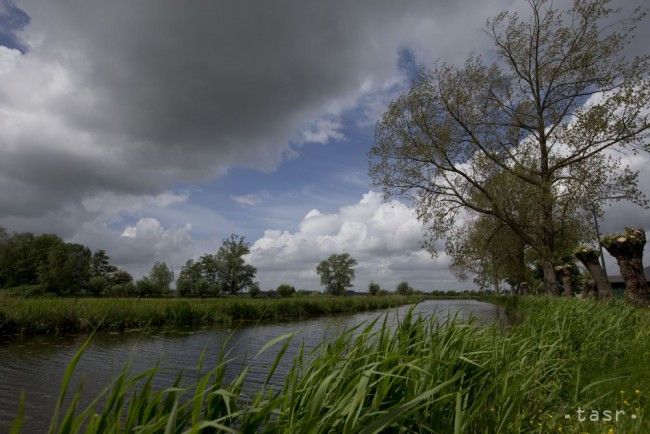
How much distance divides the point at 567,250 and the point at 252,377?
20.2 meters

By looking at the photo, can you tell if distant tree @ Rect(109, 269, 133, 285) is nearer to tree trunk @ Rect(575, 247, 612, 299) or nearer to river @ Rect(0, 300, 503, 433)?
river @ Rect(0, 300, 503, 433)

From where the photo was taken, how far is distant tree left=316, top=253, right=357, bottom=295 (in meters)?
110

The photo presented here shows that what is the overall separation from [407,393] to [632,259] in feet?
61.1

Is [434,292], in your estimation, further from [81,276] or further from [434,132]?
[434,132]

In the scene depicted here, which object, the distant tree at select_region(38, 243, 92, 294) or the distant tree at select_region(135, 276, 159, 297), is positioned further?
the distant tree at select_region(38, 243, 92, 294)

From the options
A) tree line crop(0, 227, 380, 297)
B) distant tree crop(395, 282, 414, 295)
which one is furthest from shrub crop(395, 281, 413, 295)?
tree line crop(0, 227, 380, 297)

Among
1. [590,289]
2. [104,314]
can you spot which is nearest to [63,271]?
[104,314]

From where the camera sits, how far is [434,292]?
6535 inches

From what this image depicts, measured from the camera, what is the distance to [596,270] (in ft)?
68.8

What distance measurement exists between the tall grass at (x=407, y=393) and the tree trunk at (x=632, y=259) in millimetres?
10631

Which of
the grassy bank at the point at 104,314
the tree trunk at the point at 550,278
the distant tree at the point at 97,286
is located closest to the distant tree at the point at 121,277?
the distant tree at the point at 97,286

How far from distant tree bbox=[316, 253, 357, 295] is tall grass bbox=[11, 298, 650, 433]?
10126 cm

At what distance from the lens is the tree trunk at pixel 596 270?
20344 mm

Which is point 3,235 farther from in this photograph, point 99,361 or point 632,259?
point 632,259
